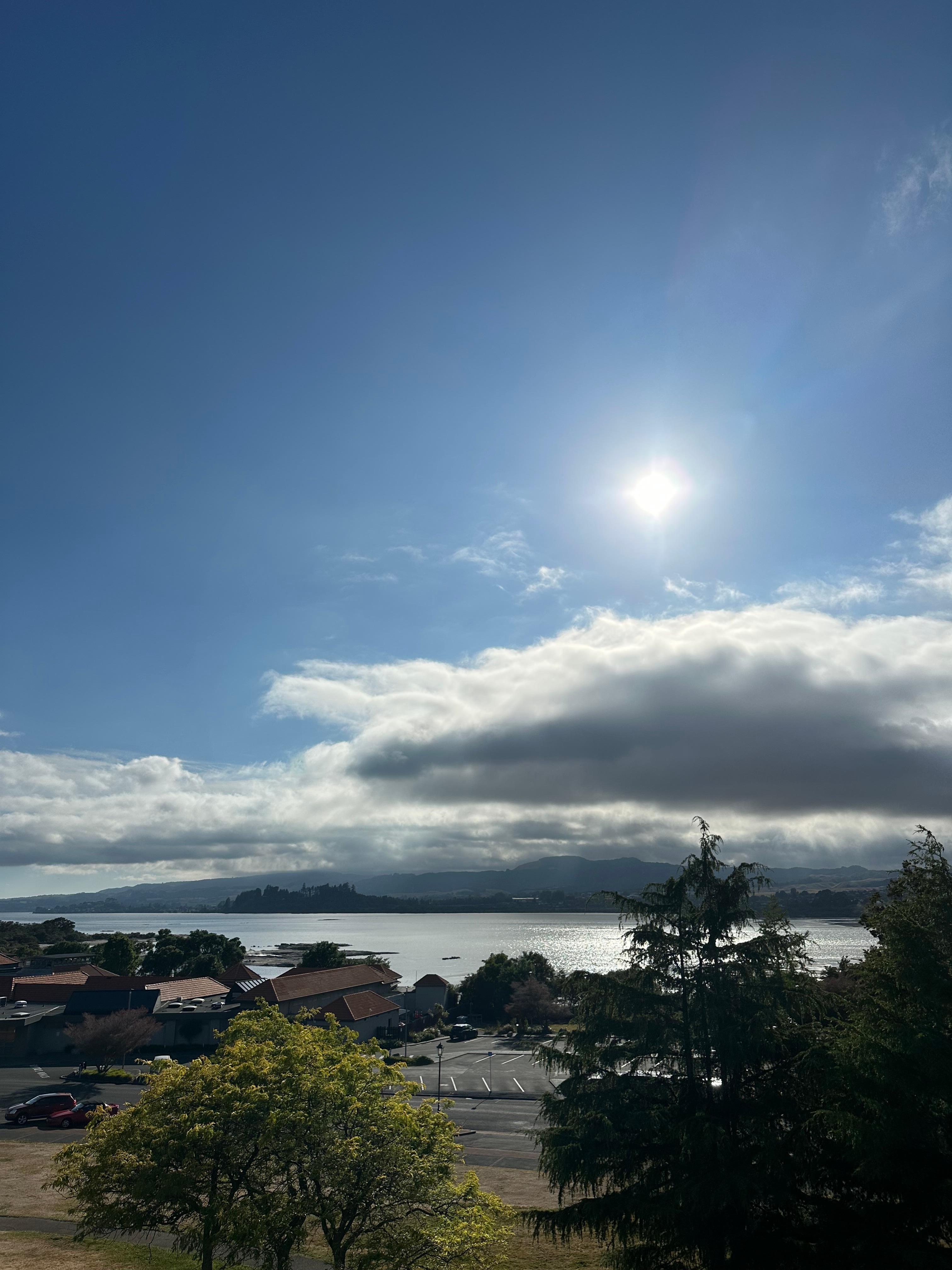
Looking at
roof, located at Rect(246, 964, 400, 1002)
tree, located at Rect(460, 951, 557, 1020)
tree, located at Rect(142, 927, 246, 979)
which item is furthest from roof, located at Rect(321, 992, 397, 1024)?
tree, located at Rect(142, 927, 246, 979)

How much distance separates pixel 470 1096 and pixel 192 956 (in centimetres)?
7038

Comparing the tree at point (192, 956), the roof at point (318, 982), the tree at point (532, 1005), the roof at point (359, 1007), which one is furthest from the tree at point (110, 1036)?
the tree at point (532, 1005)

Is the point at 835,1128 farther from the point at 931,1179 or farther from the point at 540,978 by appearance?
the point at 540,978

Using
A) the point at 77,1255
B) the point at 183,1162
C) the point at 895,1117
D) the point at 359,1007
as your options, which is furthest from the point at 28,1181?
the point at 359,1007

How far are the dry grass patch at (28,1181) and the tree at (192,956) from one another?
59.0 m

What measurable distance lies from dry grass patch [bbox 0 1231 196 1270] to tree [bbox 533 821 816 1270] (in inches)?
569

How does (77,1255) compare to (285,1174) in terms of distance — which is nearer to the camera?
(285,1174)

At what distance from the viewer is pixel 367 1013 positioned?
77250 mm

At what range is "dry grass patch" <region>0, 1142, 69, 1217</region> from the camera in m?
29.8

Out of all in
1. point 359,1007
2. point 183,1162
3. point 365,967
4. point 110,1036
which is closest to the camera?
point 183,1162

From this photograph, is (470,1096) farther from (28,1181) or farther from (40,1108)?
(28,1181)

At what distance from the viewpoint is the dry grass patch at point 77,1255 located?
2388cm

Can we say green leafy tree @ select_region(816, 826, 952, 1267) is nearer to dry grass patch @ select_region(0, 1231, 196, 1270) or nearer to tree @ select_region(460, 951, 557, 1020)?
dry grass patch @ select_region(0, 1231, 196, 1270)

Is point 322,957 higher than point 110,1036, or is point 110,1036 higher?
point 110,1036
